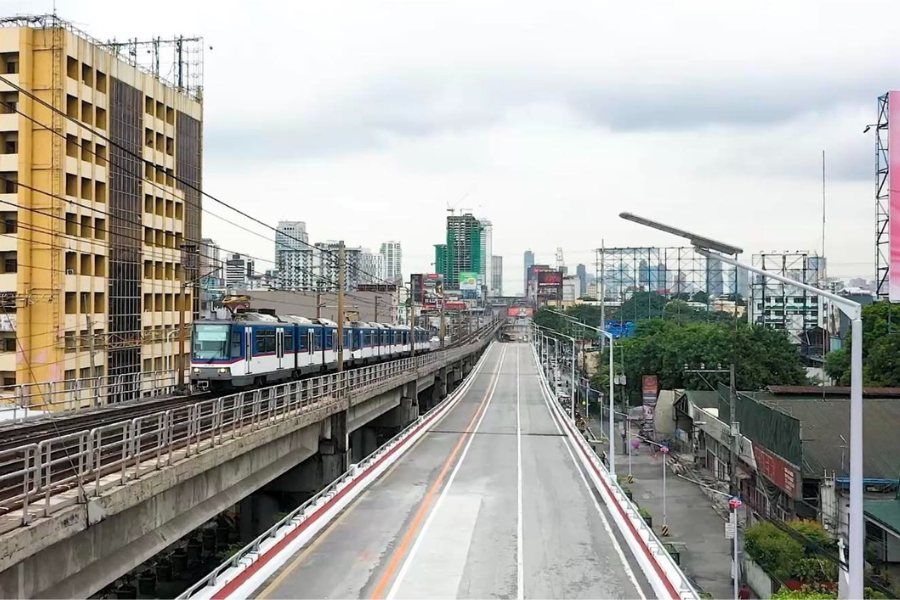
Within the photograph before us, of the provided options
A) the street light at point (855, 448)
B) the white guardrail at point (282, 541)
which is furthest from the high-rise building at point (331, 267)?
the street light at point (855, 448)

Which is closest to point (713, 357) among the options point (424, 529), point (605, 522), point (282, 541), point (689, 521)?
point (689, 521)

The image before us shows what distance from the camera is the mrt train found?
27938 millimetres

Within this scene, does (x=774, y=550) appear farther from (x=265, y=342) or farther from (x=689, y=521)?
(x=265, y=342)

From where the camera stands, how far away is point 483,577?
16000mm

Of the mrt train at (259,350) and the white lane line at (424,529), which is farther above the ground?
the mrt train at (259,350)

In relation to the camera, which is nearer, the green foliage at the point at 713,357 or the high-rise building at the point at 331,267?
the high-rise building at the point at 331,267

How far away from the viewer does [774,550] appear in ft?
82.6

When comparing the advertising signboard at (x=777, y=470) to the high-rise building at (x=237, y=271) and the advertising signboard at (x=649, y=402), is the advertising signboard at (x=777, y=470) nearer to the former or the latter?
the high-rise building at (x=237, y=271)

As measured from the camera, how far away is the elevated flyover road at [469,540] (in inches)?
601

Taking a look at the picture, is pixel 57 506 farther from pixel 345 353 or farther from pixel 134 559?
pixel 345 353

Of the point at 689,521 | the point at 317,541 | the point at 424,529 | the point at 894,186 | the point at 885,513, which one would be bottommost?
the point at 689,521

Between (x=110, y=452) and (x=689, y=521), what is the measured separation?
2959cm

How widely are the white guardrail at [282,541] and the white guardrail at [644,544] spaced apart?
7496mm

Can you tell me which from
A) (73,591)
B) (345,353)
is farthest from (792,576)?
→ (345,353)
